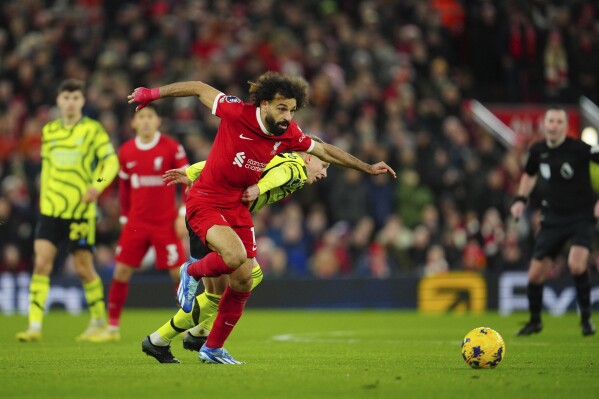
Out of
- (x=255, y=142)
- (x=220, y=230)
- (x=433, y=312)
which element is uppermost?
(x=255, y=142)

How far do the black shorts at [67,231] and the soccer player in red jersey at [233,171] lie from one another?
156 inches

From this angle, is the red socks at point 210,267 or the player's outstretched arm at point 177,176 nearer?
the red socks at point 210,267

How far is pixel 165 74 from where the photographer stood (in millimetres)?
22031

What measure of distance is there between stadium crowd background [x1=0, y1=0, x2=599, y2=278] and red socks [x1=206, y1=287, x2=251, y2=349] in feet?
34.9

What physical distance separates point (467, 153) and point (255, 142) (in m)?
13.1

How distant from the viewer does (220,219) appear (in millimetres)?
9383

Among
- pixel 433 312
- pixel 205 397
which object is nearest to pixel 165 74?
pixel 433 312

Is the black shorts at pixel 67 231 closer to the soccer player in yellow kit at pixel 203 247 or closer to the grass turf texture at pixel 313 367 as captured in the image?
the grass turf texture at pixel 313 367

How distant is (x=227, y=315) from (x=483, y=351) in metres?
2.17

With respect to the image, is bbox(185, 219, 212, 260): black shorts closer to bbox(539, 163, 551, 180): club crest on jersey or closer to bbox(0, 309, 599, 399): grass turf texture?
bbox(0, 309, 599, 399): grass turf texture

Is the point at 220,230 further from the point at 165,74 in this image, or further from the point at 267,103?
the point at 165,74

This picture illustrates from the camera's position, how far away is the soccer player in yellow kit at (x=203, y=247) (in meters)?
9.47

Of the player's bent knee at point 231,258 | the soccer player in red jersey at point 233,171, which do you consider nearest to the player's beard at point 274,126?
the soccer player in red jersey at point 233,171

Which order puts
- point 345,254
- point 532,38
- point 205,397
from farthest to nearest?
point 532,38
point 345,254
point 205,397
